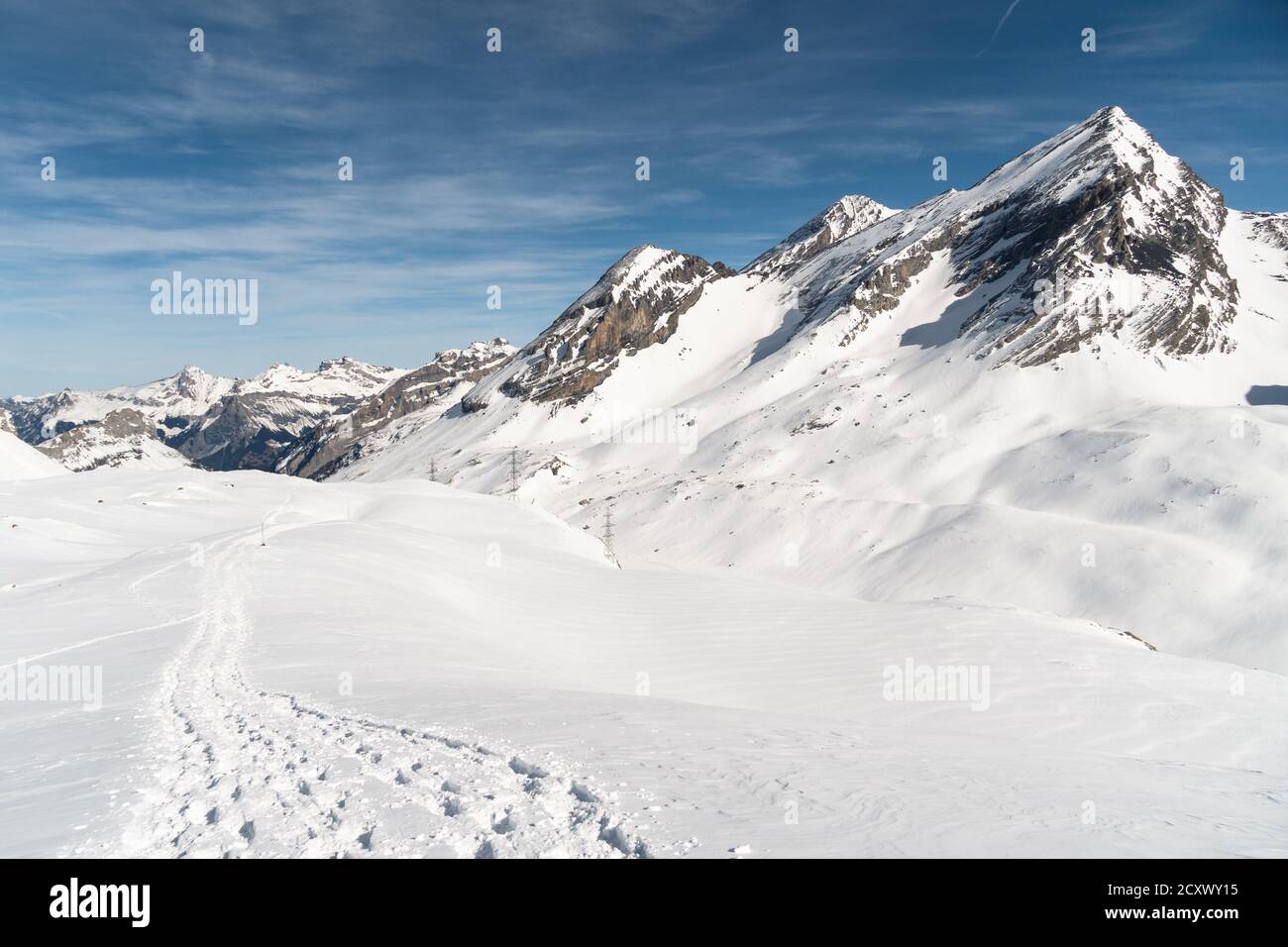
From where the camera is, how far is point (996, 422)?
4200 inches

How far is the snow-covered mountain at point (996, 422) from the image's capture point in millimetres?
67375

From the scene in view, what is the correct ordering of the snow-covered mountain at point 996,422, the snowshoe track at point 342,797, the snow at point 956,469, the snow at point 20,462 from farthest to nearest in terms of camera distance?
1. the snow at point 20,462
2. the snow-covered mountain at point 996,422
3. the snow at point 956,469
4. the snowshoe track at point 342,797

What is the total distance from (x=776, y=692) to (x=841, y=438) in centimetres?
9993

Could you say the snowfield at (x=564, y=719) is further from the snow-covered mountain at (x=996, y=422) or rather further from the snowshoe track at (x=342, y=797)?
the snow-covered mountain at (x=996, y=422)

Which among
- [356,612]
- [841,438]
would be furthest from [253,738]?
[841,438]

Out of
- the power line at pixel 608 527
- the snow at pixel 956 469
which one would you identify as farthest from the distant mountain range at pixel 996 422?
the power line at pixel 608 527

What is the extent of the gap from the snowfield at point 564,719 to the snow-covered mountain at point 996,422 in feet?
75.3

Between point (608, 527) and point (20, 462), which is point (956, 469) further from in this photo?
point (20, 462)

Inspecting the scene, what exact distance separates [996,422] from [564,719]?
112 meters

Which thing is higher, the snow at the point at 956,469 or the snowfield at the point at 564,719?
the snow at the point at 956,469

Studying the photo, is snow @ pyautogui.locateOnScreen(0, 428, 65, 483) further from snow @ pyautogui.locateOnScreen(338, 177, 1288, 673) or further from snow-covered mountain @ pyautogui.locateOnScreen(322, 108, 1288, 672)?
snow @ pyautogui.locateOnScreen(338, 177, 1288, 673)

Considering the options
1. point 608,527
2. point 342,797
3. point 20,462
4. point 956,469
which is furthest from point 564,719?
point 20,462

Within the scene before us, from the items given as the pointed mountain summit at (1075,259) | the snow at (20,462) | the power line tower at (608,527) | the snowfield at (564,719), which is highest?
the pointed mountain summit at (1075,259)

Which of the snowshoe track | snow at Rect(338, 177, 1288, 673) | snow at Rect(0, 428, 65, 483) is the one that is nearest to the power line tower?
snow at Rect(338, 177, 1288, 673)
